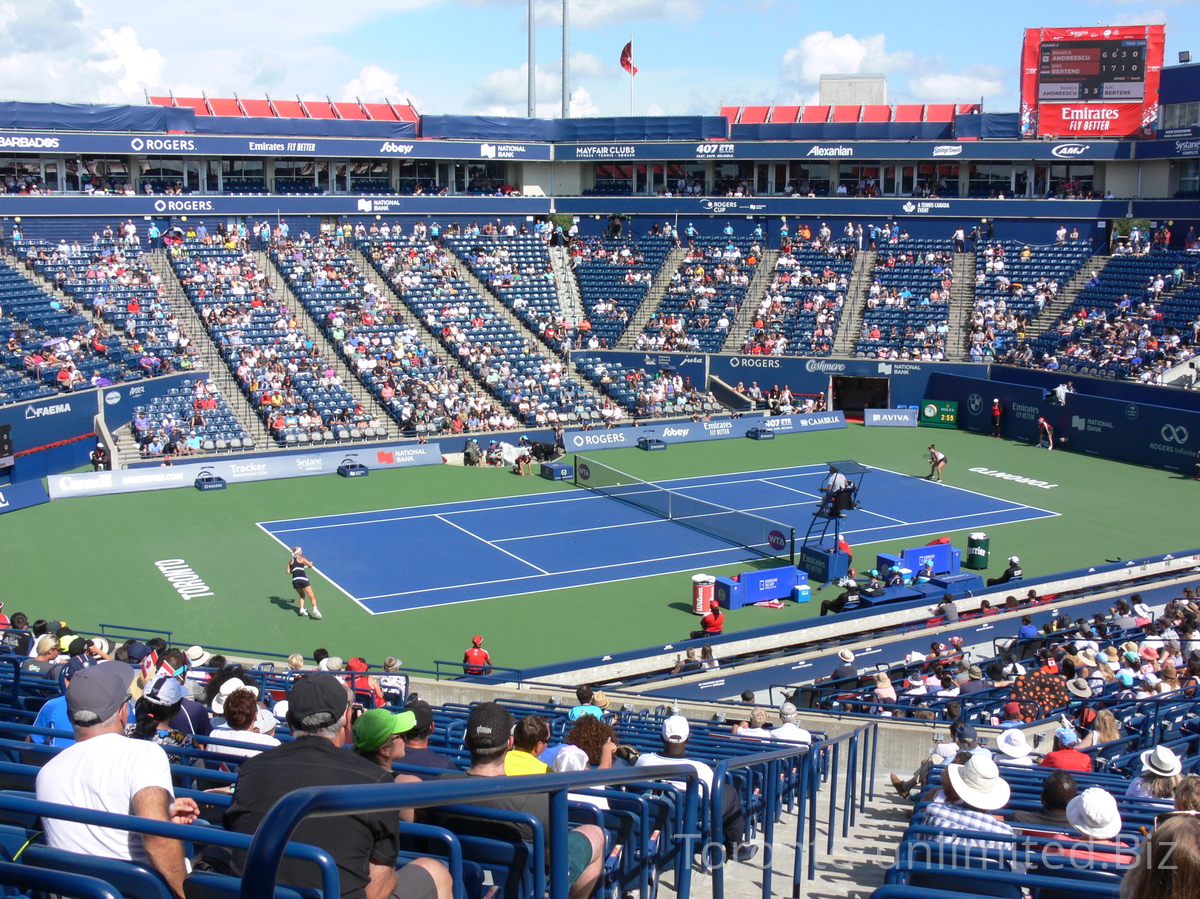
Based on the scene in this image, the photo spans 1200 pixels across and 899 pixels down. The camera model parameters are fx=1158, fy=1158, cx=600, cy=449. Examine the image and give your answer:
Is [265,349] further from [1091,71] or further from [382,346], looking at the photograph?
[1091,71]

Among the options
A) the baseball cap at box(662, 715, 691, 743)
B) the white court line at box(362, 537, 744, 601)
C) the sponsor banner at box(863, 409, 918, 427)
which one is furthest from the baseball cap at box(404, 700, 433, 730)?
the sponsor banner at box(863, 409, 918, 427)

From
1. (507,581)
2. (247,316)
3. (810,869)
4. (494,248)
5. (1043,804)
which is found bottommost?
(507,581)

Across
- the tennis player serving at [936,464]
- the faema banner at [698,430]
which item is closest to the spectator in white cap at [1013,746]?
the tennis player serving at [936,464]

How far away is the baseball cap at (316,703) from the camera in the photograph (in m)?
4.89

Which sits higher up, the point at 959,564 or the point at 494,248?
the point at 494,248

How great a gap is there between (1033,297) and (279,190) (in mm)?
35994

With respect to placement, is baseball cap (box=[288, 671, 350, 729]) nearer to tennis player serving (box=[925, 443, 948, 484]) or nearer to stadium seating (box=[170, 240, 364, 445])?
tennis player serving (box=[925, 443, 948, 484])

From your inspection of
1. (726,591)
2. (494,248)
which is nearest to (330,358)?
(494,248)

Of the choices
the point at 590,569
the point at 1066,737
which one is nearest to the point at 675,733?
the point at 1066,737

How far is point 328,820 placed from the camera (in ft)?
13.7

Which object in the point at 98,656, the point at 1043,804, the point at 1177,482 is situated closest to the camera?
the point at 1043,804

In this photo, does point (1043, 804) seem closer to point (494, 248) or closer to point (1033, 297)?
point (1033, 297)

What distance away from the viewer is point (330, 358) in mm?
47219

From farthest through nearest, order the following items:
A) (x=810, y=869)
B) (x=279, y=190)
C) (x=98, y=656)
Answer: (x=279, y=190) → (x=98, y=656) → (x=810, y=869)
